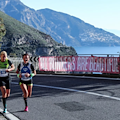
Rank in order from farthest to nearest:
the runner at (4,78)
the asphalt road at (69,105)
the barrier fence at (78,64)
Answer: the barrier fence at (78,64) < the runner at (4,78) < the asphalt road at (69,105)

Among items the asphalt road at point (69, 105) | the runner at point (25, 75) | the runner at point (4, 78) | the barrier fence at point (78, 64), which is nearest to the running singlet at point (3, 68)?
the runner at point (4, 78)

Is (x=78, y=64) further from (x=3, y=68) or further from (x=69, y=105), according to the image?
(x=3, y=68)

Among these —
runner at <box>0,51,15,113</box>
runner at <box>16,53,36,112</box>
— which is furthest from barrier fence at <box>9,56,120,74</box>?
runner at <box>0,51,15,113</box>

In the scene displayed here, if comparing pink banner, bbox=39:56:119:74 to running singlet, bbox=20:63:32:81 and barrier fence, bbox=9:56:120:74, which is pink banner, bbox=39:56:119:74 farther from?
running singlet, bbox=20:63:32:81

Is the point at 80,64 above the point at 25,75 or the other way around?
above

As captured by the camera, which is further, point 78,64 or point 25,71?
point 78,64

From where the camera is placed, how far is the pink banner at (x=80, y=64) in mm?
15070

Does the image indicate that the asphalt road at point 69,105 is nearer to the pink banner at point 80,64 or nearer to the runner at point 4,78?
the runner at point 4,78

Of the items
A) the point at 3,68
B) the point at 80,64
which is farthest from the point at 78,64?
the point at 3,68

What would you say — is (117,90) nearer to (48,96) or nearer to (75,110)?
(48,96)

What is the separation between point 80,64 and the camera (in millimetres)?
16906

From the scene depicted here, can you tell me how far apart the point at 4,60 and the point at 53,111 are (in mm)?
1991

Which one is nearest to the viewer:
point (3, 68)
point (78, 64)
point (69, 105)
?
point (3, 68)

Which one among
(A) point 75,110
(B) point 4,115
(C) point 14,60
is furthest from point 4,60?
(C) point 14,60
